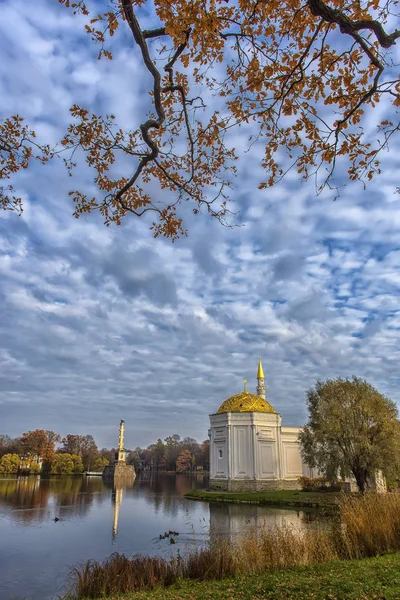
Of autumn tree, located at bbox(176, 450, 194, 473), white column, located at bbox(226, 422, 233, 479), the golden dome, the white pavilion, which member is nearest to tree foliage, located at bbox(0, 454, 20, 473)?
autumn tree, located at bbox(176, 450, 194, 473)

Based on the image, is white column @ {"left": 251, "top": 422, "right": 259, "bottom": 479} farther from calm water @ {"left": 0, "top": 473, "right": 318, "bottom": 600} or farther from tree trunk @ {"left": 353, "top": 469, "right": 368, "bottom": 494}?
tree trunk @ {"left": 353, "top": 469, "right": 368, "bottom": 494}

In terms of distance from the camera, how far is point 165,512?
2600 cm

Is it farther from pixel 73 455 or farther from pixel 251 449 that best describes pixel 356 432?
pixel 73 455

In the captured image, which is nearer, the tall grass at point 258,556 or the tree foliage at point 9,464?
the tall grass at point 258,556

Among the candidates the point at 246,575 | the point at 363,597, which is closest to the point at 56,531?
the point at 246,575

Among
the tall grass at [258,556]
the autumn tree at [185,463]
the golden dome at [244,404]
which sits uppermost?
the golden dome at [244,404]

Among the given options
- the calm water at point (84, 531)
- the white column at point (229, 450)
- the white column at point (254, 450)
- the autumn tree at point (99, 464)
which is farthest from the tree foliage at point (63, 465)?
the calm water at point (84, 531)

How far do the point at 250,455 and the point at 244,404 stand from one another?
16.2 ft

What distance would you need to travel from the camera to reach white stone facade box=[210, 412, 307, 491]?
39.6m

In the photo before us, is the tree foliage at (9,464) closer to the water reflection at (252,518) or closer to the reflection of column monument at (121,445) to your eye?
the reflection of column monument at (121,445)

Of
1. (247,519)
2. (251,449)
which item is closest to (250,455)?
(251,449)

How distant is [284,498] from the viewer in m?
30.4

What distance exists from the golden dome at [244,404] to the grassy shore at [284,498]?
8291 mm

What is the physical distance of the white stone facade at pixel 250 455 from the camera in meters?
39.6
